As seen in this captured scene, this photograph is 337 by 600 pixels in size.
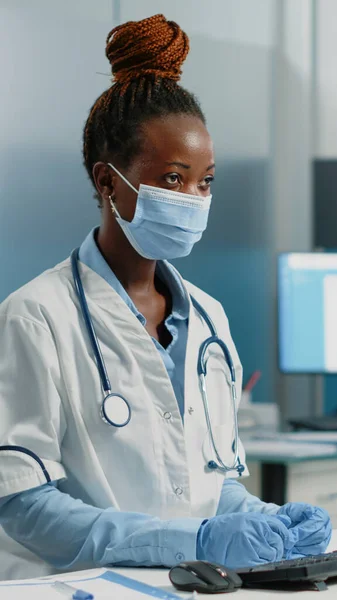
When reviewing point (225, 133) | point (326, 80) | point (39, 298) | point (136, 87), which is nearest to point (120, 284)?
point (39, 298)

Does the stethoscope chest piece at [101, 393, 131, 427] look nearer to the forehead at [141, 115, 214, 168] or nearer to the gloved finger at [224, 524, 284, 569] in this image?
the gloved finger at [224, 524, 284, 569]

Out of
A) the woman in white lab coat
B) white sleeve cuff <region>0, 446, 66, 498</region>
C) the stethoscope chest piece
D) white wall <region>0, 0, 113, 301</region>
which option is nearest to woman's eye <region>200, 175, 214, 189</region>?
the woman in white lab coat

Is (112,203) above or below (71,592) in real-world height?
above

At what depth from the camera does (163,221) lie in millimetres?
1476

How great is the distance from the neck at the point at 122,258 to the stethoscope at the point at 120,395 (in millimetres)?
54

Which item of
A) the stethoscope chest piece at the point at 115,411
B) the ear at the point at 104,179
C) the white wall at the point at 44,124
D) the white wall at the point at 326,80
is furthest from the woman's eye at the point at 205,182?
the white wall at the point at 326,80

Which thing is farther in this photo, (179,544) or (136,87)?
(136,87)

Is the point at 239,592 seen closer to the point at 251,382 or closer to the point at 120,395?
the point at 120,395

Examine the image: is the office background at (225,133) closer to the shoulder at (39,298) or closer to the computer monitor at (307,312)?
the computer monitor at (307,312)

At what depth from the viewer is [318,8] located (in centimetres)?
354

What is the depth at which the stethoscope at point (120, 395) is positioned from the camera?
133 centimetres

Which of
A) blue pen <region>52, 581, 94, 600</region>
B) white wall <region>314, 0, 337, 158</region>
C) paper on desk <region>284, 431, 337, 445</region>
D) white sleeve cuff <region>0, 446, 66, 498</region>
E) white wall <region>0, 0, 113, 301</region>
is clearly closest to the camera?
blue pen <region>52, 581, 94, 600</region>

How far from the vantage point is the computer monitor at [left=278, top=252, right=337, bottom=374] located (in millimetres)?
3090

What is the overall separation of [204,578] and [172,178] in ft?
2.13
